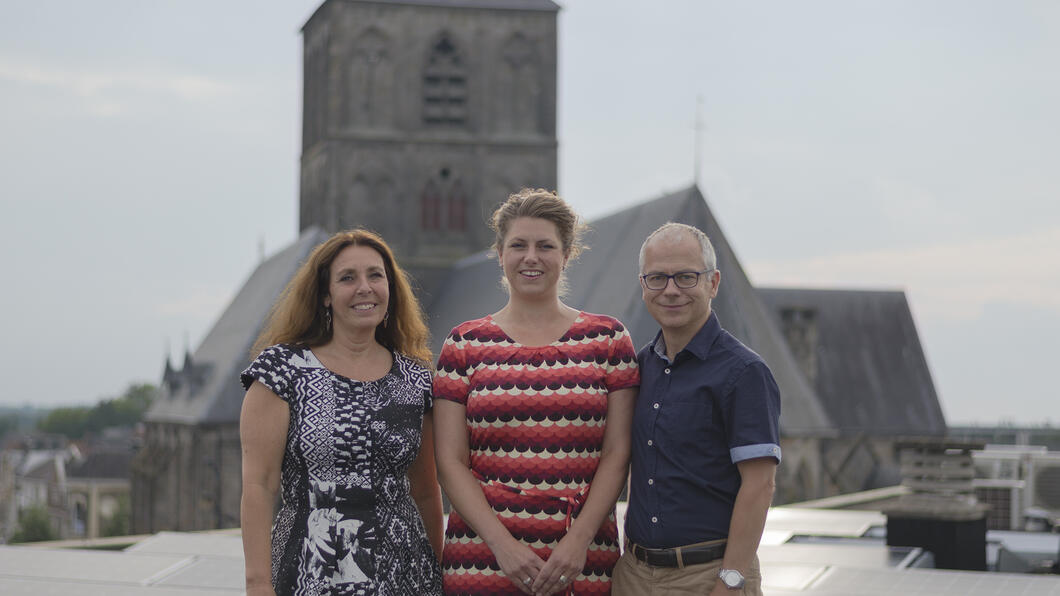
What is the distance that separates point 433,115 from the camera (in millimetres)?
35812

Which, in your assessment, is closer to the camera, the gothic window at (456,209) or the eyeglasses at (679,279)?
the eyeglasses at (679,279)

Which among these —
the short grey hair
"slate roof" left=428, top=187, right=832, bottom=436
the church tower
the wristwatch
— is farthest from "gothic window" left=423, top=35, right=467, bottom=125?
the wristwatch

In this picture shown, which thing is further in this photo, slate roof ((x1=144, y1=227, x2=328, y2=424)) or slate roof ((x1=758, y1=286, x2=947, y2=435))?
slate roof ((x1=758, y1=286, x2=947, y2=435))

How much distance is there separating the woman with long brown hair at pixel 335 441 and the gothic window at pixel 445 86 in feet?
105

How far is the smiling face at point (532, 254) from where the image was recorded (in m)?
4.09

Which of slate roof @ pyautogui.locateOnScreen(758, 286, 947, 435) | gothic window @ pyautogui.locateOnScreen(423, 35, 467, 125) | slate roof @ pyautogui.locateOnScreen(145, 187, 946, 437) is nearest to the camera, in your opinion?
slate roof @ pyautogui.locateOnScreen(145, 187, 946, 437)

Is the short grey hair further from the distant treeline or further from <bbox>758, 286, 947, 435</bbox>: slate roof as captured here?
the distant treeline

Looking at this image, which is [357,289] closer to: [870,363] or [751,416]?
[751,416]

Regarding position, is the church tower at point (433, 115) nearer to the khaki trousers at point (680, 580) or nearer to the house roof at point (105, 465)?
the khaki trousers at point (680, 580)

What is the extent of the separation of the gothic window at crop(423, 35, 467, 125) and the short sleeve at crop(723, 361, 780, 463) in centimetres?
3247

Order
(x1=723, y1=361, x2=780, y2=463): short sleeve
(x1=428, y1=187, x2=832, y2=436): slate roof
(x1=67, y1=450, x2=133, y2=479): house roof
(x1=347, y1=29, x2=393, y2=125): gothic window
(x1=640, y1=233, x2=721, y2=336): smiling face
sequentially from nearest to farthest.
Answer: (x1=723, y1=361, x2=780, y2=463): short sleeve → (x1=640, y1=233, x2=721, y2=336): smiling face → (x1=428, y1=187, x2=832, y2=436): slate roof → (x1=347, y1=29, x2=393, y2=125): gothic window → (x1=67, y1=450, x2=133, y2=479): house roof

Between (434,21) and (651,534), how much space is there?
108ft

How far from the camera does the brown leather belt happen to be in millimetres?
3916

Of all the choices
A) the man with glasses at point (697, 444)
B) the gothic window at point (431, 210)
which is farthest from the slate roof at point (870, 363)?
the man with glasses at point (697, 444)
